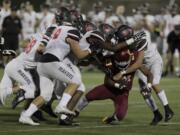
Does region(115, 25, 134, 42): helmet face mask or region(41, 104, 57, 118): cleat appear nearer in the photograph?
region(115, 25, 134, 42): helmet face mask

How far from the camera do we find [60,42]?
35.0 feet

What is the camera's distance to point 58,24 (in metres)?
11.1

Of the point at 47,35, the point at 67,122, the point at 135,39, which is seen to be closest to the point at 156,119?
the point at 135,39

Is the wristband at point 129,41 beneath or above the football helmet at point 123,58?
above

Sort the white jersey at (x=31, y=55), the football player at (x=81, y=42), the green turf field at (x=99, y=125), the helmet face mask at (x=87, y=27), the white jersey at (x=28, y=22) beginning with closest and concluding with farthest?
the green turf field at (x=99, y=125), the football player at (x=81, y=42), the helmet face mask at (x=87, y=27), the white jersey at (x=31, y=55), the white jersey at (x=28, y=22)

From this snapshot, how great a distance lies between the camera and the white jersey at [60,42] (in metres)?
10.6

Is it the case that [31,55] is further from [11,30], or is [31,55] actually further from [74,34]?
[11,30]

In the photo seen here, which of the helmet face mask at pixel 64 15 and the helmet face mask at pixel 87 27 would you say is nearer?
the helmet face mask at pixel 64 15

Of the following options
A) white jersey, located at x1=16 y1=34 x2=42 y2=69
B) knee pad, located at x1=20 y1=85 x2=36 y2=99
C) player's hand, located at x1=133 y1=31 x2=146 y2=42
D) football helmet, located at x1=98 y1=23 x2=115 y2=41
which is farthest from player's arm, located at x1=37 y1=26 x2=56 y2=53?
player's hand, located at x1=133 y1=31 x2=146 y2=42

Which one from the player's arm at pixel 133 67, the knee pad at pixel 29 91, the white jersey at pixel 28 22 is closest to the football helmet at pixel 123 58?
the player's arm at pixel 133 67

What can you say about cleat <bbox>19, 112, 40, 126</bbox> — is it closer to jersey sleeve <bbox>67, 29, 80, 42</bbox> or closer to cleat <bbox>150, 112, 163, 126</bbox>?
jersey sleeve <bbox>67, 29, 80, 42</bbox>

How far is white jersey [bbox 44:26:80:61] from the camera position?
1065 centimetres

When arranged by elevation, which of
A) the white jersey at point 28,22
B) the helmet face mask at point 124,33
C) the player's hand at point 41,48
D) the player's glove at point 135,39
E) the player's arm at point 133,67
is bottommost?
the white jersey at point 28,22

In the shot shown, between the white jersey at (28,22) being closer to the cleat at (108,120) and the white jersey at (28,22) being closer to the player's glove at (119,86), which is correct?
the cleat at (108,120)
